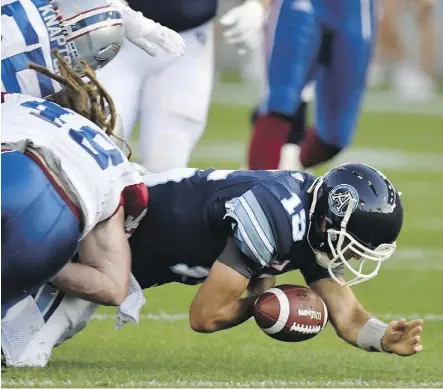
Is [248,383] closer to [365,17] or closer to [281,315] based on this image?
[281,315]

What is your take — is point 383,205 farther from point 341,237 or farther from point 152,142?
point 152,142

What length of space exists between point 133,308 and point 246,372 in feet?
1.17

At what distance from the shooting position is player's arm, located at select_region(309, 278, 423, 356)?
3.66 metres

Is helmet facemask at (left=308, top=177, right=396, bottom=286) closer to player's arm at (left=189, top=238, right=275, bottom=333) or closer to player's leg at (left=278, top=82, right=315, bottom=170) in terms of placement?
player's arm at (left=189, top=238, right=275, bottom=333)

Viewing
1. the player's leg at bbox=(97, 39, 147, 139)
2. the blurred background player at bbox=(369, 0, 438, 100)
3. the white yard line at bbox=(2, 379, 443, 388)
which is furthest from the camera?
the blurred background player at bbox=(369, 0, 438, 100)

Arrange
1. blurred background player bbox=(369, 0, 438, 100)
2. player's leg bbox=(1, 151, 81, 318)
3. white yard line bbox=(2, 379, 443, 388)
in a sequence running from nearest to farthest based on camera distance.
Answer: player's leg bbox=(1, 151, 81, 318)
white yard line bbox=(2, 379, 443, 388)
blurred background player bbox=(369, 0, 438, 100)

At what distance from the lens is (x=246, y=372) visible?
3.76 meters

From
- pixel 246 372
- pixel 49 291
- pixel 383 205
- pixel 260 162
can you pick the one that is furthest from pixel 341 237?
A: pixel 260 162

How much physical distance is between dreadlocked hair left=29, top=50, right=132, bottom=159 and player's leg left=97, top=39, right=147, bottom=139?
89cm

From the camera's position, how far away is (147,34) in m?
4.21

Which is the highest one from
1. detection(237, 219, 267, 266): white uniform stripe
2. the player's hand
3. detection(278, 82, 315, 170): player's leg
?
detection(237, 219, 267, 266): white uniform stripe

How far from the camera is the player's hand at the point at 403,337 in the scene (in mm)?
3639

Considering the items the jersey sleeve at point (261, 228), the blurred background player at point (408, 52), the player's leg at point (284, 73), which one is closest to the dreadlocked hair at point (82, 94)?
the jersey sleeve at point (261, 228)

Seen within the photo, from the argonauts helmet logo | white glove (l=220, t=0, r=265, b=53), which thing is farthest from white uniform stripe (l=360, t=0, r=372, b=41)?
the argonauts helmet logo
